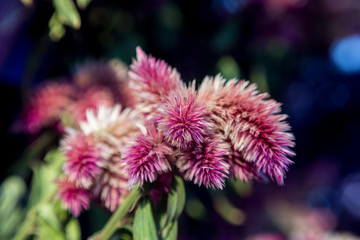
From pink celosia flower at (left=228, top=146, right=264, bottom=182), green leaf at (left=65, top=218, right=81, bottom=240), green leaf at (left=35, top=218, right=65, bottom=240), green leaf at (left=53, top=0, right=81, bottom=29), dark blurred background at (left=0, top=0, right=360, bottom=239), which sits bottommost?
green leaf at (left=35, top=218, right=65, bottom=240)

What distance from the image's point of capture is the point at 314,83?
1.87 metres

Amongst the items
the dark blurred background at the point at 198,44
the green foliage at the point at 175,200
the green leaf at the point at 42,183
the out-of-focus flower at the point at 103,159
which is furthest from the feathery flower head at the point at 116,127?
the dark blurred background at the point at 198,44

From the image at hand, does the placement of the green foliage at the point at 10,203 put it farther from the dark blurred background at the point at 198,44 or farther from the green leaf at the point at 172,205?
the green leaf at the point at 172,205

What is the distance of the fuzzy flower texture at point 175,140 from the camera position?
0.49 meters

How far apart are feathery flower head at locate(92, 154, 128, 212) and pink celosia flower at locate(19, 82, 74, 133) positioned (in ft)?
0.96

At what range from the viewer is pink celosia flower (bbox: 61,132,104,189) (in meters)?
0.57

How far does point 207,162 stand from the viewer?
0.50m

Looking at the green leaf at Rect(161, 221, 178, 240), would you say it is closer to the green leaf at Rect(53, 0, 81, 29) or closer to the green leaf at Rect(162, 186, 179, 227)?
the green leaf at Rect(162, 186, 179, 227)

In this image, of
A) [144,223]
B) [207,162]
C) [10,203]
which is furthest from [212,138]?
[10,203]

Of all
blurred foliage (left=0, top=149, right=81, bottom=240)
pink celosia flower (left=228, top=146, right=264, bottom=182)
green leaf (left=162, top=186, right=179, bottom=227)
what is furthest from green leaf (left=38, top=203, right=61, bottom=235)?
pink celosia flower (left=228, top=146, right=264, bottom=182)

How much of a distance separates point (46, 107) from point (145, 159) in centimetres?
43

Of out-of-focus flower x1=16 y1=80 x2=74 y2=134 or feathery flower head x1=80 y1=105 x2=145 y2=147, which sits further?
out-of-focus flower x1=16 y1=80 x2=74 y2=134

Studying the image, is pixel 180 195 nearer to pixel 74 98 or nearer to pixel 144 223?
pixel 144 223

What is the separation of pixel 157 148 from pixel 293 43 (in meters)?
0.90
